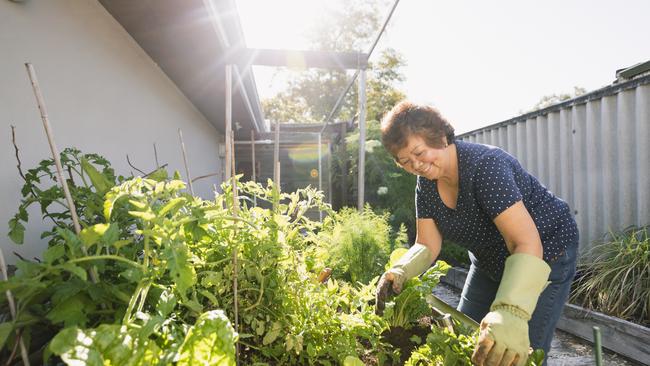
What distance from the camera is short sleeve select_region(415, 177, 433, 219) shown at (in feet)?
5.85

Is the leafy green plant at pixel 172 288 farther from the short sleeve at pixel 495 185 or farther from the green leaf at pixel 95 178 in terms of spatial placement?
the short sleeve at pixel 495 185

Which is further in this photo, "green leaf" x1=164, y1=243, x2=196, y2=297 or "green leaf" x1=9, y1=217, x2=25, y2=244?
"green leaf" x1=9, y1=217, x2=25, y2=244

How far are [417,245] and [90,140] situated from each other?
1.86 metres

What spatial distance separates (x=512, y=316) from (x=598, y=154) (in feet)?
11.4

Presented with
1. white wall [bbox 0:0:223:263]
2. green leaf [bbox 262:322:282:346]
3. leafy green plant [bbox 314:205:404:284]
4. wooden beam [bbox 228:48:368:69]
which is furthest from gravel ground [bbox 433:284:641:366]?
wooden beam [bbox 228:48:368:69]

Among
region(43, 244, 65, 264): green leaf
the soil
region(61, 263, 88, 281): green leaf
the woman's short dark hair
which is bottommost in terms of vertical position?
Answer: the soil

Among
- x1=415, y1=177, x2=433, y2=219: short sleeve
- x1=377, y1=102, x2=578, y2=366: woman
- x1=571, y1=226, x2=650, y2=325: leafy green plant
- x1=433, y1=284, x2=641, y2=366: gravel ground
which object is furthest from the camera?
x1=571, y1=226, x2=650, y2=325: leafy green plant

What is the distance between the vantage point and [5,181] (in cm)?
150

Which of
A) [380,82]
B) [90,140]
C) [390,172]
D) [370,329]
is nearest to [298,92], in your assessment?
[380,82]

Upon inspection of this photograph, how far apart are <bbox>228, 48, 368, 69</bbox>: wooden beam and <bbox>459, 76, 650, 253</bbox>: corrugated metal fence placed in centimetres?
222

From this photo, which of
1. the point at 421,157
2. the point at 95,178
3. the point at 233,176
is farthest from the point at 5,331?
the point at 421,157

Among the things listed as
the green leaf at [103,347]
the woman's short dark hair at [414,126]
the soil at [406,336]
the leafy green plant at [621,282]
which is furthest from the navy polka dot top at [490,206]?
the leafy green plant at [621,282]

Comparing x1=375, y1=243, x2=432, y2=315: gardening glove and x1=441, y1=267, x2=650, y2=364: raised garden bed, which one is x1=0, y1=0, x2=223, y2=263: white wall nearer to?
x1=375, y1=243, x2=432, y2=315: gardening glove

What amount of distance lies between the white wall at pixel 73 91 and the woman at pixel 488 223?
1448mm
